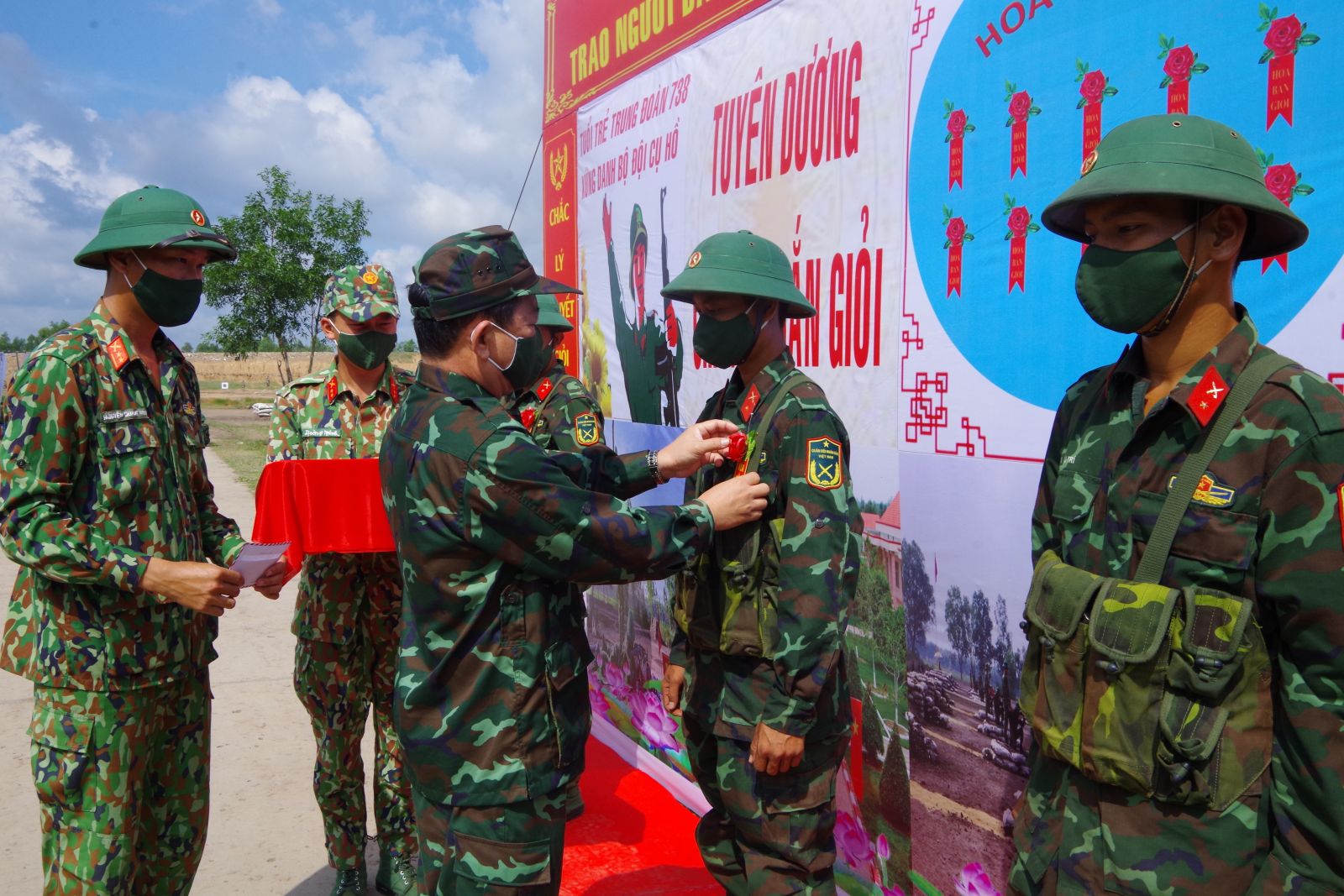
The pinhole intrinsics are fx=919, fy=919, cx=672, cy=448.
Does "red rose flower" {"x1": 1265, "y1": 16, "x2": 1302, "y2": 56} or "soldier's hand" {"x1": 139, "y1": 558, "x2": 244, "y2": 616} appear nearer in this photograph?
"red rose flower" {"x1": 1265, "y1": 16, "x2": 1302, "y2": 56}

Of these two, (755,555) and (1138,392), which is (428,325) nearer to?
(755,555)

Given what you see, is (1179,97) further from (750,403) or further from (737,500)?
(737,500)

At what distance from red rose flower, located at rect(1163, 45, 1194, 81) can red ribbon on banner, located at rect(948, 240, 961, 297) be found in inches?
29.0

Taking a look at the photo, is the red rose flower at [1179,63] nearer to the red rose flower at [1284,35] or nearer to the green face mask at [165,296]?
the red rose flower at [1284,35]

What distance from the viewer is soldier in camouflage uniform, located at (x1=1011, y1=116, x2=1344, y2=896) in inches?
57.7

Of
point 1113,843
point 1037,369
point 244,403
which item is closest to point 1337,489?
point 1113,843

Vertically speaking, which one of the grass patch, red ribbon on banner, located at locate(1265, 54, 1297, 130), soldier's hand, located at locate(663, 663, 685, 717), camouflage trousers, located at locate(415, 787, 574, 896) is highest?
red ribbon on banner, located at locate(1265, 54, 1297, 130)

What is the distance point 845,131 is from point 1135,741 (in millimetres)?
2392

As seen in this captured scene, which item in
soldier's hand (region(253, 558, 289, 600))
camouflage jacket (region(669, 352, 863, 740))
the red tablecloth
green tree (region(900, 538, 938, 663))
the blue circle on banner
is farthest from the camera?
the red tablecloth

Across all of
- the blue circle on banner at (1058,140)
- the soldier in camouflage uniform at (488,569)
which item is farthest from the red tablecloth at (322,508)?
the blue circle on banner at (1058,140)

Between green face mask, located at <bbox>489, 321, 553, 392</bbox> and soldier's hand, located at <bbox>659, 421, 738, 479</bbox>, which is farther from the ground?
green face mask, located at <bbox>489, 321, 553, 392</bbox>

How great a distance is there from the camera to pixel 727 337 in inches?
105

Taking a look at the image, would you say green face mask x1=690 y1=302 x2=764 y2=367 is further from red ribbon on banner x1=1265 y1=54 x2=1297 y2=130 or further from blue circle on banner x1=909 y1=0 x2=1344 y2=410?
red ribbon on banner x1=1265 y1=54 x2=1297 y2=130

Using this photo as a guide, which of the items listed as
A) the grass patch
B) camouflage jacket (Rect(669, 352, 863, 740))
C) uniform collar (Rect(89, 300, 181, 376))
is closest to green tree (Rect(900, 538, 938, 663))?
camouflage jacket (Rect(669, 352, 863, 740))
